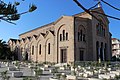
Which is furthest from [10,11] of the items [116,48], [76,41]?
[116,48]

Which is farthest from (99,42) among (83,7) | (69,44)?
(83,7)

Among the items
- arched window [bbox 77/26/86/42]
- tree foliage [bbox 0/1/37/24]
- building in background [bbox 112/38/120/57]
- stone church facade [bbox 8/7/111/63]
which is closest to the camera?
A: tree foliage [bbox 0/1/37/24]

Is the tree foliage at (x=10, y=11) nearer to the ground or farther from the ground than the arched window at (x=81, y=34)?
nearer to the ground

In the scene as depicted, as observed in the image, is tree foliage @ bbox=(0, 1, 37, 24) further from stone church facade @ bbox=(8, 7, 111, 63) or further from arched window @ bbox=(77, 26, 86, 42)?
arched window @ bbox=(77, 26, 86, 42)

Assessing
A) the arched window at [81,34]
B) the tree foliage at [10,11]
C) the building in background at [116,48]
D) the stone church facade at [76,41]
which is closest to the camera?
the tree foliage at [10,11]

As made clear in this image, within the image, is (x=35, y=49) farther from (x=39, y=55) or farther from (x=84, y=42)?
(x=84, y=42)

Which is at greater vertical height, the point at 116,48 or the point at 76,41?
the point at 116,48

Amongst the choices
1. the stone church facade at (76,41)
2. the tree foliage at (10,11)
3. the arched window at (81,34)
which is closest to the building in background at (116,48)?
the stone church facade at (76,41)

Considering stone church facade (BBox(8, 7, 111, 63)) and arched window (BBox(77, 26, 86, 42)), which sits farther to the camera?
arched window (BBox(77, 26, 86, 42))

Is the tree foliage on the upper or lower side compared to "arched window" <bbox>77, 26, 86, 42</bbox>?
lower

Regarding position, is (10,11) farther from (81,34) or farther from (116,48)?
(116,48)

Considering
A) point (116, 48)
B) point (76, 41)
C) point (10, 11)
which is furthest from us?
point (116, 48)

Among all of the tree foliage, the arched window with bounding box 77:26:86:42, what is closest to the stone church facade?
the arched window with bounding box 77:26:86:42

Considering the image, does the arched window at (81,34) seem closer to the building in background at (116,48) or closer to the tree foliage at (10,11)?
the tree foliage at (10,11)
